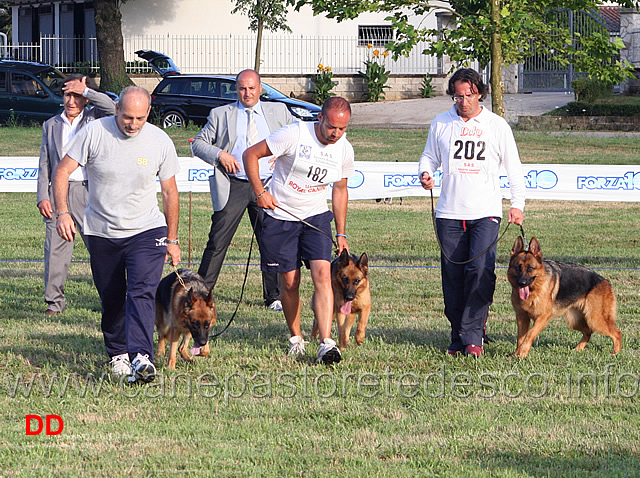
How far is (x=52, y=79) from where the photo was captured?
27.5 m

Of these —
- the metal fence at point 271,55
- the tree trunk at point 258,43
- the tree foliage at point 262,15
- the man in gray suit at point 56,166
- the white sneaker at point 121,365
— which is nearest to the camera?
the white sneaker at point 121,365

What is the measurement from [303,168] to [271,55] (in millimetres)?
30299

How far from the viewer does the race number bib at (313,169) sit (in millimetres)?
6723

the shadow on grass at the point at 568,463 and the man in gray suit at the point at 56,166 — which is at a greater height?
the man in gray suit at the point at 56,166

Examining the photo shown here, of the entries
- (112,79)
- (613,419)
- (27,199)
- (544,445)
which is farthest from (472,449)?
(112,79)

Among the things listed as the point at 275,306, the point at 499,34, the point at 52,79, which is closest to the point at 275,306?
the point at 275,306

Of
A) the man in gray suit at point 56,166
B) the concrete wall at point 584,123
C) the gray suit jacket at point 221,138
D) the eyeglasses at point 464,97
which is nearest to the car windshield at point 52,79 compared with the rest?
the concrete wall at point 584,123

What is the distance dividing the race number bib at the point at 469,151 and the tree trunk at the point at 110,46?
80.1ft

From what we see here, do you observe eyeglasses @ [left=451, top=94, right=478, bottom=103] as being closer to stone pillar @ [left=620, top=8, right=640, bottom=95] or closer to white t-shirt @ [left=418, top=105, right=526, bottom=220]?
white t-shirt @ [left=418, top=105, right=526, bottom=220]

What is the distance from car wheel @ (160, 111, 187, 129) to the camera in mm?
26194

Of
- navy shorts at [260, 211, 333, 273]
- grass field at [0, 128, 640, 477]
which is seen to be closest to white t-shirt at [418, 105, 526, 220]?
navy shorts at [260, 211, 333, 273]

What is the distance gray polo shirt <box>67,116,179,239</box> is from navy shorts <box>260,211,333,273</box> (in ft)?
3.29

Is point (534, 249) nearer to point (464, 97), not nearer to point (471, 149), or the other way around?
point (471, 149)

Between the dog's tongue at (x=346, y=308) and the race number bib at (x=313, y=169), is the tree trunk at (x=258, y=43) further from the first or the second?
the race number bib at (x=313, y=169)
